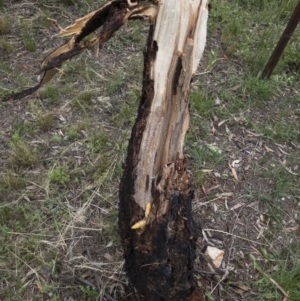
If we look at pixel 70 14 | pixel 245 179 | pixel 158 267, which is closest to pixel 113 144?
pixel 245 179

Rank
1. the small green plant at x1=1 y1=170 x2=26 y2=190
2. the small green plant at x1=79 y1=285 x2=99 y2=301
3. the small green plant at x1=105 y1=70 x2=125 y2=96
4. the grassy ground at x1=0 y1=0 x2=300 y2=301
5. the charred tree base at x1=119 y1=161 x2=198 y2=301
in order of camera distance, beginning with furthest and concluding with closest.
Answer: the small green plant at x1=105 y1=70 x2=125 y2=96 < the small green plant at x1=1 y1=170 x2=26 y2=190 < the grassy ground at x1=0 y1=0 x2=300 y2=301 < the small green plant at x1=79 y1=285 x2=99 y2=301 < the charred tree base at x1=119 y1=161 x2=198 y2=301

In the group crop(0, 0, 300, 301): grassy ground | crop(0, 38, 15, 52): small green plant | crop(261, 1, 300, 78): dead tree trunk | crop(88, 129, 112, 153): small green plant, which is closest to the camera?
crop(0, 0, 300, 301): grassy ground

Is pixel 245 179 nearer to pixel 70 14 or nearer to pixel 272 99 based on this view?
pixel 272 99

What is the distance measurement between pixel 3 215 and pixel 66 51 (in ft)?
3.28

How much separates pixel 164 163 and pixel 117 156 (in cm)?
86

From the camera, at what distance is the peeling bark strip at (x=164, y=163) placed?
160 cm

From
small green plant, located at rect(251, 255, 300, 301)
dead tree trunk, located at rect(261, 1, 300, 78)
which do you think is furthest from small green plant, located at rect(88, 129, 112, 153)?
dead tree trunk, located at rect(261, 1, 300, 78)

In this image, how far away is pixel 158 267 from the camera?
5.25 ft

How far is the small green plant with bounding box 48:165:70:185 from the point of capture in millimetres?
2334

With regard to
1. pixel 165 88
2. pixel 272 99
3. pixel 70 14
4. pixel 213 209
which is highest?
pixel 165 88

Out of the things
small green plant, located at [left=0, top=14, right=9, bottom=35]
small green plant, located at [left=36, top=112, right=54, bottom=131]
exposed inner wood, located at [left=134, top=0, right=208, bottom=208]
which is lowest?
small green plant, located at [left=36, top=112, right=54, bottom=131]

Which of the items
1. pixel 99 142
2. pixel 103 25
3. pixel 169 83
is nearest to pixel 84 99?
pixel 99 142

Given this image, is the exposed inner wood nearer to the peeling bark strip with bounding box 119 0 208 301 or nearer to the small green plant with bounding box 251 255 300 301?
the peeling bark strip with bounding box 119 0 208 301

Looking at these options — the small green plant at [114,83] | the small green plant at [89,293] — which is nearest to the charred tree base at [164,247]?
the small green plant at [89,293]
